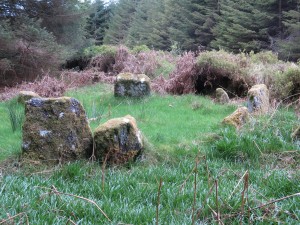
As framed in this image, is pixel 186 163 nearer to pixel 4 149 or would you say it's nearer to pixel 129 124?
pixel 129 124

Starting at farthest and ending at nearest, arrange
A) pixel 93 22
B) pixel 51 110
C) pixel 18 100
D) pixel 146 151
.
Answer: pixel 93 22, pixel 18 100, pixel 146 151, pixel 51 110

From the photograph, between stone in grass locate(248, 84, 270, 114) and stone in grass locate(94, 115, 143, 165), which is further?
stone in grass locate(248, 84, 270, 114)

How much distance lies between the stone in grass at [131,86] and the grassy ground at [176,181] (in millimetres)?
2761

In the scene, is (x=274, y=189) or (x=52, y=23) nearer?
(x=274, y=189)

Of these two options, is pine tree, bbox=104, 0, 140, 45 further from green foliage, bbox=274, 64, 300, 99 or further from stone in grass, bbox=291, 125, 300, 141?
stone in grass, bbox=291, 125, 300, 141

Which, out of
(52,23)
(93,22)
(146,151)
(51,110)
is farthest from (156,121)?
(93,22)

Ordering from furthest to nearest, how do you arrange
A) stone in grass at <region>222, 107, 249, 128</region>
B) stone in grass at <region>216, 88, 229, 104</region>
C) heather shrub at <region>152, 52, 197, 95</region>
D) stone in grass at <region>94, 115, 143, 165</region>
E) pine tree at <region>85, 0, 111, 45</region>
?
pine tree at <region>85, 0, 111, 45</region> → heather shrub at <region>152, 52, 197, 95</region> → stone in grass at <region>216, 88, 229, 104</region> → stone in grass at <region>222, 107, 249, 128</region> → stone in grass at <region>94, 115, 143, 165</region>

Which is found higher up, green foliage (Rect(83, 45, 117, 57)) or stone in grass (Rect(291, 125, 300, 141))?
stone in grass (Rect(291, 125, 300, 141))

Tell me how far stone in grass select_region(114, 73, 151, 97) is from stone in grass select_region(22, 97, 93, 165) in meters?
5.38

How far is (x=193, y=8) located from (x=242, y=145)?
4065 centimetres

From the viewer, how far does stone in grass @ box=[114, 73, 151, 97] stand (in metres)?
10.6

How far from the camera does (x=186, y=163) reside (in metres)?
5.25

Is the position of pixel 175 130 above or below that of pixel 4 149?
below

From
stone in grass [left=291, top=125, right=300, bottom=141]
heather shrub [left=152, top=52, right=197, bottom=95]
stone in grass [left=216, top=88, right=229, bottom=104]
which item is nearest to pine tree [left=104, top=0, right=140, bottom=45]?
heather shrub [left=152, top=52, right=197, bottom=95]
